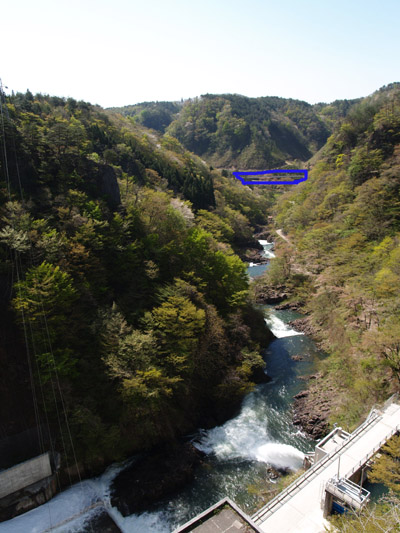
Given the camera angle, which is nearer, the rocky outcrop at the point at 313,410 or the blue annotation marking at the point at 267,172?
the rocky outcrop at the point at 313,410

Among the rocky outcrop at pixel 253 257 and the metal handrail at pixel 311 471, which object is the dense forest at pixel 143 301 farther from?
the rocky outcrop at pixel 253 257

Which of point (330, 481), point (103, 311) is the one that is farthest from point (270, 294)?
point (330, 481)

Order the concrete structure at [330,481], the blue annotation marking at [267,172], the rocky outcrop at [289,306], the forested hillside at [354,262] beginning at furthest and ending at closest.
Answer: the blue annotation marking at [267,172]
the rocky outcrop at [289,306]
the forested hillside at [354,262]
the concrete structure at [330,481]

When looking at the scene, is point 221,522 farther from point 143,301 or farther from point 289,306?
point 289,306

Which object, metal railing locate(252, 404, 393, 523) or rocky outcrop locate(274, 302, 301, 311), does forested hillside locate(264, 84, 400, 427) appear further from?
metal railing locate(252, 404, 393, 523)

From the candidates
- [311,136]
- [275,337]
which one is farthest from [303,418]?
[311,136]

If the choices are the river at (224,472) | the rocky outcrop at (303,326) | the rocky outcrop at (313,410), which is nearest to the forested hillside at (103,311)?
the river at (224,472)
